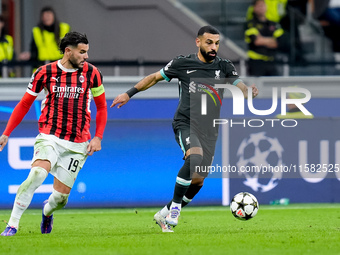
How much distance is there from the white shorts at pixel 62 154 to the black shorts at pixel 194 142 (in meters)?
1.04

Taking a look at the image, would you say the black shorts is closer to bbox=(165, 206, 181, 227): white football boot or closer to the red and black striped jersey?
bbox=(165, 206, 181, 227): white football boot

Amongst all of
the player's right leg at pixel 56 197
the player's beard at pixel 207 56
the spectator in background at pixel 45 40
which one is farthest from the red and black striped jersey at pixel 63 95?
the spectator in background at pixel 45 40

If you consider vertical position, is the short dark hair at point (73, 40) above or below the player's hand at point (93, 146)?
above

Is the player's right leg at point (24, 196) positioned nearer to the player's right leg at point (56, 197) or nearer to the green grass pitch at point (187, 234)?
the green grass pitch at point (187, 234)

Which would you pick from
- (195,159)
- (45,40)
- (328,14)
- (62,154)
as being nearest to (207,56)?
(195,159)

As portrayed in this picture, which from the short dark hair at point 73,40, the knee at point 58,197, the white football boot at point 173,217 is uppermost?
the short dark hair at point 73,40

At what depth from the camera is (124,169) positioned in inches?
524

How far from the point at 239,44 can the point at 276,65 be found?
1.75 m

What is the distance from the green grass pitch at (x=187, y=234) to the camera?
286 inches

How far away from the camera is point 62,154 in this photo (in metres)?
8.77

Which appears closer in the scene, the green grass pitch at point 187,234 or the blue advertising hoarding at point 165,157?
the green grass pitch at point 187,234

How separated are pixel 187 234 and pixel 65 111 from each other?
1825mm

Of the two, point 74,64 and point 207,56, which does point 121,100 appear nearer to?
point 74,64

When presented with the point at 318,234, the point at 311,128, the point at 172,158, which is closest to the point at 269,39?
the point at 311,128
